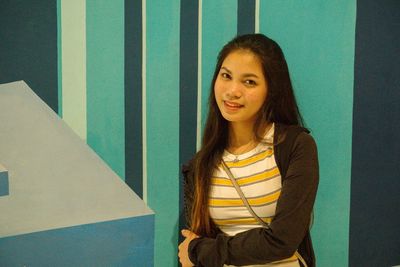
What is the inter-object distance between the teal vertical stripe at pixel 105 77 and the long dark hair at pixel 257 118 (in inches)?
13.1

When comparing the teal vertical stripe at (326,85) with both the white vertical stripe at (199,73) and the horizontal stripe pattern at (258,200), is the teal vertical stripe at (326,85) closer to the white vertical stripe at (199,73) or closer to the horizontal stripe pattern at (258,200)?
the white vertical stripe at (199,73)

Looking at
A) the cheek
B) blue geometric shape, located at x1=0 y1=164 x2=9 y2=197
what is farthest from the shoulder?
blue geometric shape, located at x1=0 y1=164 x2=9 y2=197

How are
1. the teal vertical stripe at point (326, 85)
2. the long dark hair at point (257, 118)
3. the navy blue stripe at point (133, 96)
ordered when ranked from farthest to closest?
1. the teal vertical stripe at point (326, 85)
2. the navy blue stripe at point (133, 96)
3. the long dark hair at point (257, 118)

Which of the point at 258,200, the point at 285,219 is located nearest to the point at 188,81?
the point at 258,200

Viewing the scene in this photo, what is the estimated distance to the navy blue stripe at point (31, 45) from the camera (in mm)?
1838

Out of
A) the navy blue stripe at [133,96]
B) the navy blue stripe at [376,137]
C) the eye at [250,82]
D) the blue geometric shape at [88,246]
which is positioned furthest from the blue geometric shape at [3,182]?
the navy blue stripe at [376,137]

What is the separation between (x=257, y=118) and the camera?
74.6 inches

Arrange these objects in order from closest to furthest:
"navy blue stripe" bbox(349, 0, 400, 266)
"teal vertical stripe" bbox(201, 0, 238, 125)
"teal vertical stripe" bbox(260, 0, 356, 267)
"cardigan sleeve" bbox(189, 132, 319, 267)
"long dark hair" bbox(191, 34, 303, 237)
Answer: "cardigan sleeve" bbox(189, 132, 319, 267)
"long dark hair" bbox(191, 34, 303, 237)
"teal vertical stripe" bbox(201, 0, 238, 125)
"teal vertical stripe" bbox(260, 0, 356, 267)
"navy blue stripe" bbox(349, 0, 400, 266)

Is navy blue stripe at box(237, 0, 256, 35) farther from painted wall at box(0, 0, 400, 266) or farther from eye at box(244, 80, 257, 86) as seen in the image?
eye at box(244, 80, 257, 86)

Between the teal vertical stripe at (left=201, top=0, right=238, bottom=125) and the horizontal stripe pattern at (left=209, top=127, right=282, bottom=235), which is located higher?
the teal vertical stripe at (left=201, top=0, right=238, bottom=125)

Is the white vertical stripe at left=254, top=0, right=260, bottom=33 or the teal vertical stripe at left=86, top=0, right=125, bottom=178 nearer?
the teal vertical stripe at left=86, top=0, right=125, bottom=178

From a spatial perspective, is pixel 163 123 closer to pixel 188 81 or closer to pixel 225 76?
pixel 188 81

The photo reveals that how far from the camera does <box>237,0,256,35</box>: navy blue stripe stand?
2.16m

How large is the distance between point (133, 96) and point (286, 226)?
750 mm
